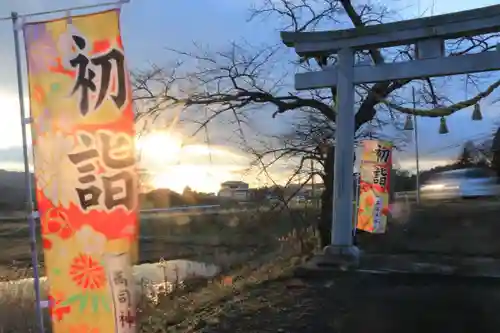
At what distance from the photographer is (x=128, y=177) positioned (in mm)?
3598

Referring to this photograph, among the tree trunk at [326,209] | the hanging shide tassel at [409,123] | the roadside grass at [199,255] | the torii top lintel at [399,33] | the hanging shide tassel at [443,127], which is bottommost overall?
the roadside grass at [199,255]

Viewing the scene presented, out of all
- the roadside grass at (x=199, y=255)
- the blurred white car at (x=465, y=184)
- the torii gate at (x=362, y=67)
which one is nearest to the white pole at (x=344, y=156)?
the torii gate at (x=362, y=67)

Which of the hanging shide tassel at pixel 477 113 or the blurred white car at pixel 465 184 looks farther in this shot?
the blurred white car at pixel 465 184

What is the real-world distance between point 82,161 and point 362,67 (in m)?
6.15

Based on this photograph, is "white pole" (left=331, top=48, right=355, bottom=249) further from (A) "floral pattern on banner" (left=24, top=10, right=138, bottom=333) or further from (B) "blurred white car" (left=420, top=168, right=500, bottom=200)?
(B) "blurred white car" (left=420, top=168, right=500, bottom=200)

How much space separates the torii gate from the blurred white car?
9.22 m

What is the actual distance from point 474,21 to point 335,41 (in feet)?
7.15

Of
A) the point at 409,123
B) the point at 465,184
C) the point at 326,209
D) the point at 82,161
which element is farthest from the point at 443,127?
the point at 82,161

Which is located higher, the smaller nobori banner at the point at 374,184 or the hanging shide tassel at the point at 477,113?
the hanging shide tassel at the point at 477,113

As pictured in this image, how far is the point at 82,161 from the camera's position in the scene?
3.61m

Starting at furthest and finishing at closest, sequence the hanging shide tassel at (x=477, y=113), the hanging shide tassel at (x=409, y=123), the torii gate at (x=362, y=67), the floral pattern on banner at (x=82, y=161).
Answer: the hanging shide tassel at (x=409, y=123) → the hanging shide tassel at (x=477, y=113) → the torii gate at (x=362, y=67) → the floral pattern on banner at (x=82, y=161)

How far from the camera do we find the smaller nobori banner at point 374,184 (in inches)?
421

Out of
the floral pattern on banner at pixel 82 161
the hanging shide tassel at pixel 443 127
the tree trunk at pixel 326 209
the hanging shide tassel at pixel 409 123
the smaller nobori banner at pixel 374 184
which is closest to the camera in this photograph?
the floral pattern on banner at pixel 82 161

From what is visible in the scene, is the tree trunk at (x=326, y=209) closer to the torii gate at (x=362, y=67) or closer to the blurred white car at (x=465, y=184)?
the torii gate at (x=362, y=67)
